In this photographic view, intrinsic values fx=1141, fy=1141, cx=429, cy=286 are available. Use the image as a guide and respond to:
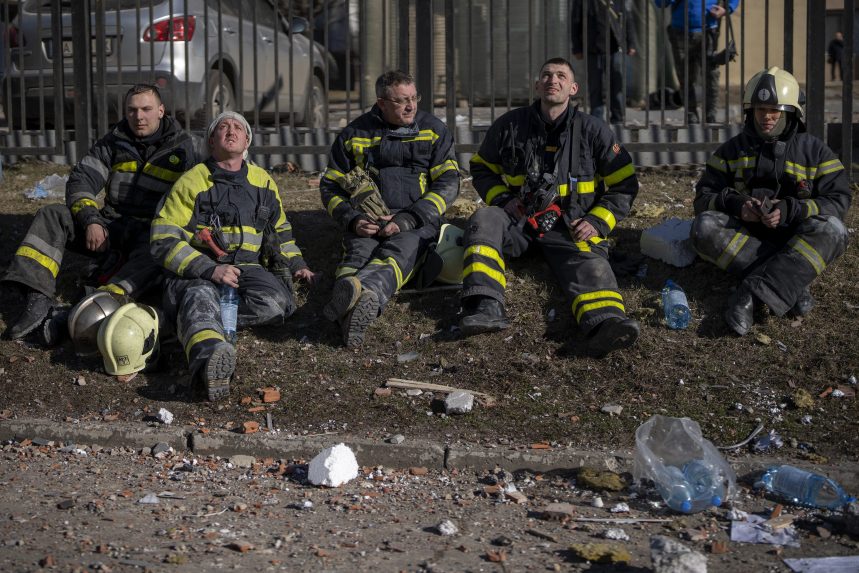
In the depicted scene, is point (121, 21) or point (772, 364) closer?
point (772, 364)

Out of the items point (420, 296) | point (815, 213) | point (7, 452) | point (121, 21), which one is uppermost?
point (121, 21)

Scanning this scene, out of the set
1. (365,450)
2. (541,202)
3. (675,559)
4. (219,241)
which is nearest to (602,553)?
(675,559)

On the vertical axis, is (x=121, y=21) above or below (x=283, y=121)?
above

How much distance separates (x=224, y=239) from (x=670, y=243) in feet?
9.36

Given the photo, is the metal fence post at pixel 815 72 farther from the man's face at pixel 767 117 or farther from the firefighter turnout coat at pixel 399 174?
the firefighter turnout coat at pixel 399 174

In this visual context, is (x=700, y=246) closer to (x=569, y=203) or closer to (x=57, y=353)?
(x=569, y=203)

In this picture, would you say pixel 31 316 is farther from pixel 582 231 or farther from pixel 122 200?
pixel 582 231

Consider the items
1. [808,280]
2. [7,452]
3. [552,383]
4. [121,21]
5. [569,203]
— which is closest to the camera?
[7,452]

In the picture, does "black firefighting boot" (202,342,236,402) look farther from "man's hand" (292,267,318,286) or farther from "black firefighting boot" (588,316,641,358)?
"black firefighting boot" (588,316,641,358)

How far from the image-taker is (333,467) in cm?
527

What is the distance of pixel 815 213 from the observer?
6.84 m

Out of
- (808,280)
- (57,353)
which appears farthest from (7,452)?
(808,280)

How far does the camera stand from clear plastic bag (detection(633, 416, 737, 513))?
4961mm

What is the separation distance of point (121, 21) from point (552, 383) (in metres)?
6.02
